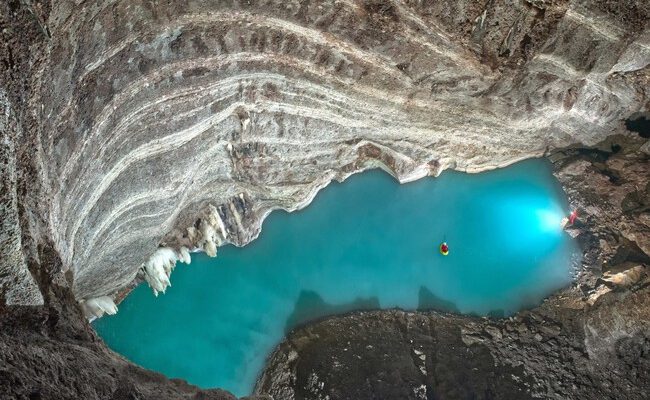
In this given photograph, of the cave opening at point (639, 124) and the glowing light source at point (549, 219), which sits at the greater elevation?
the cave opening at point (639, 124)

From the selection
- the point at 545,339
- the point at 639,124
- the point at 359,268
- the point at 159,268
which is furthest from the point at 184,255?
the point at 639,124

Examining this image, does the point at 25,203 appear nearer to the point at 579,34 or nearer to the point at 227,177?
the point at 227,177

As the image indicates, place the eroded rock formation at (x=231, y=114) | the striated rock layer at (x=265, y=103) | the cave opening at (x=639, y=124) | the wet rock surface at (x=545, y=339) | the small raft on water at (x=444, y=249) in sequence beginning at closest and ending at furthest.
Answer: the eroded rock formation at (x=231, y=114), the striated rock layer at (x=265, y=103), the wet rock surface at (x=545, y=339), the small raft on water at (x=444, y=249), the cave opening at (x=639, y=124)

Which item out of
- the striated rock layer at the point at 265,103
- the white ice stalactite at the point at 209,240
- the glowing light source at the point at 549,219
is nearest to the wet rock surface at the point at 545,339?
the glowing light source at the point at 549,219

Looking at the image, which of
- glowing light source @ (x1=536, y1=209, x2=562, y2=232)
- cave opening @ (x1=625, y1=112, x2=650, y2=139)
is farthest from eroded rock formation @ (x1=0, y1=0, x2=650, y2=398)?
glowing light source @ (x1=536, y1=209, x2=562, y2=232)

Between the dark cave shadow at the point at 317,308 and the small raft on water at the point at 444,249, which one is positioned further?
the dark cave shadow at the point at 317,308

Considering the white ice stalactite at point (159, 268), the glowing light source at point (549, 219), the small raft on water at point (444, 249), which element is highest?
the glowing light source at point (549, 219)

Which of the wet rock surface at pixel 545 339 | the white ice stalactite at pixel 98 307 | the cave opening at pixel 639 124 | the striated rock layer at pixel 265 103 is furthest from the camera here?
the cave opening at pixel 639 124

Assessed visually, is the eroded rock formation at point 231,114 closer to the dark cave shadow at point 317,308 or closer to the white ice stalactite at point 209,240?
the white ice stalactite at point 209,240
